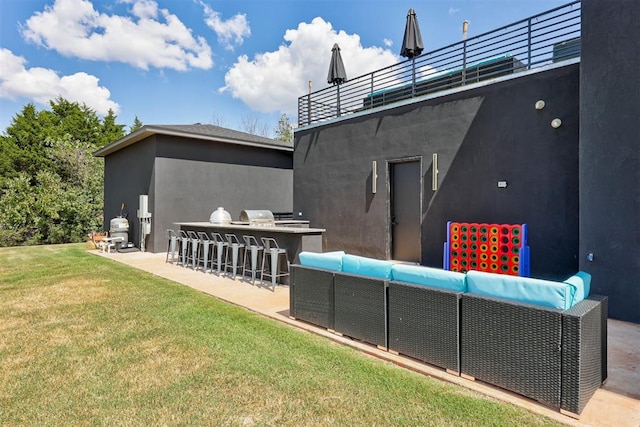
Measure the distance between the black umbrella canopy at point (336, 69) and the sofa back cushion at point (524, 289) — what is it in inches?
341

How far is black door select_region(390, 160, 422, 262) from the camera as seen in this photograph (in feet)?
26.7

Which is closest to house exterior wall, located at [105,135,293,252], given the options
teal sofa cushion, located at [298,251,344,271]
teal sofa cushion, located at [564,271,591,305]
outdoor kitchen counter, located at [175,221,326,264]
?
outdoor kitchen counter, located at [175,221,326,264]

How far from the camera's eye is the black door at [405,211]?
8.14 meters

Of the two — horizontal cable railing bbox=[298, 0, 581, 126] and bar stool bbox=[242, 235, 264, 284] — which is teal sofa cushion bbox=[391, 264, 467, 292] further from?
horizontal cable railing bbox=[298, 0, 581, 126]

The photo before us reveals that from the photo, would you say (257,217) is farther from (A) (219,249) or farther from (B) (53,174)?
(B) (53,174)

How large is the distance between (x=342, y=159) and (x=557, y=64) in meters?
5.05

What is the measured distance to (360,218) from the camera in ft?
30.0

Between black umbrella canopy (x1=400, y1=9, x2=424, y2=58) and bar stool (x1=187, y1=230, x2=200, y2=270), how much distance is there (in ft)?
21.9

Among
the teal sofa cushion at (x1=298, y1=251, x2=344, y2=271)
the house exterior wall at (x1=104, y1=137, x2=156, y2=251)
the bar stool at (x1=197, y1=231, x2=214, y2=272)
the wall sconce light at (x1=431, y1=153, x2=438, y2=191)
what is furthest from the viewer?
the house exterior wall at (x1=104, y1=137, x2=156, y2=251)

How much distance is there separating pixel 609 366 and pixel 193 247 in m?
7.42

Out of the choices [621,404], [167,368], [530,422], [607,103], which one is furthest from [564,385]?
[607,103]

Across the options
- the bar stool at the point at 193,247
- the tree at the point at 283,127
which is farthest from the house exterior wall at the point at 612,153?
the tree at the point at 283,127

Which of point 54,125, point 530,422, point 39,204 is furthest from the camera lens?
point 54,125

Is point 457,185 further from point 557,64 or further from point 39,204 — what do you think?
point 39,204
